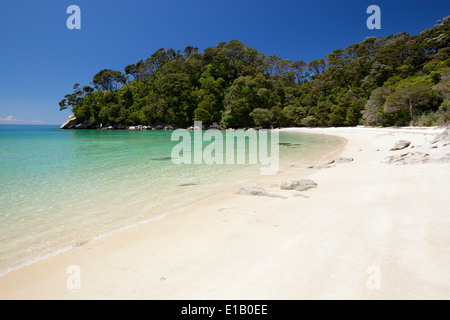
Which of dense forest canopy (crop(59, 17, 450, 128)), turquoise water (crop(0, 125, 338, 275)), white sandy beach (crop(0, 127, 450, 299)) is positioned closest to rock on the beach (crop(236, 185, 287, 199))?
white sandy beach (crop(0, 127, 450, 299))

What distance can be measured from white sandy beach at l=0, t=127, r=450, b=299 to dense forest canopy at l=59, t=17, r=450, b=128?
94.1 ft

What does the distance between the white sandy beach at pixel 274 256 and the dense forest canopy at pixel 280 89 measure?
28.7m

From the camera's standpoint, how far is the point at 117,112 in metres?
80.2

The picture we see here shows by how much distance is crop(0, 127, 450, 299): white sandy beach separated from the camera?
→ 7.30 feet

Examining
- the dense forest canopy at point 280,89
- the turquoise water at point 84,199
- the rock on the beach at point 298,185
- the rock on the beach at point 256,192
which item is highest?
the dense forest canopy at point 280,89

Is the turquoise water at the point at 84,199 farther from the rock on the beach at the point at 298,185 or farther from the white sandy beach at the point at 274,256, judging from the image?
A: the rock on the beach at the point at 298,185

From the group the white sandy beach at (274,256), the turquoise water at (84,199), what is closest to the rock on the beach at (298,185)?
the white sandy beach at (274,256)

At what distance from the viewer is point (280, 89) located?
6781cm

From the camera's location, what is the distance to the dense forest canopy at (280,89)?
34750 mm

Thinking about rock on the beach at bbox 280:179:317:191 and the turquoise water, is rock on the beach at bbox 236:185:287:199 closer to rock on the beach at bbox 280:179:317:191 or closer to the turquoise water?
rock on the beach at bbox 280:179:317:191

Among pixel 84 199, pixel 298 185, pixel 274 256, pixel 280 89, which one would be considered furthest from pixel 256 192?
pixel 280 89

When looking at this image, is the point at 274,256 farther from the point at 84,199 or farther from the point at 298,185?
the point at 84,199
